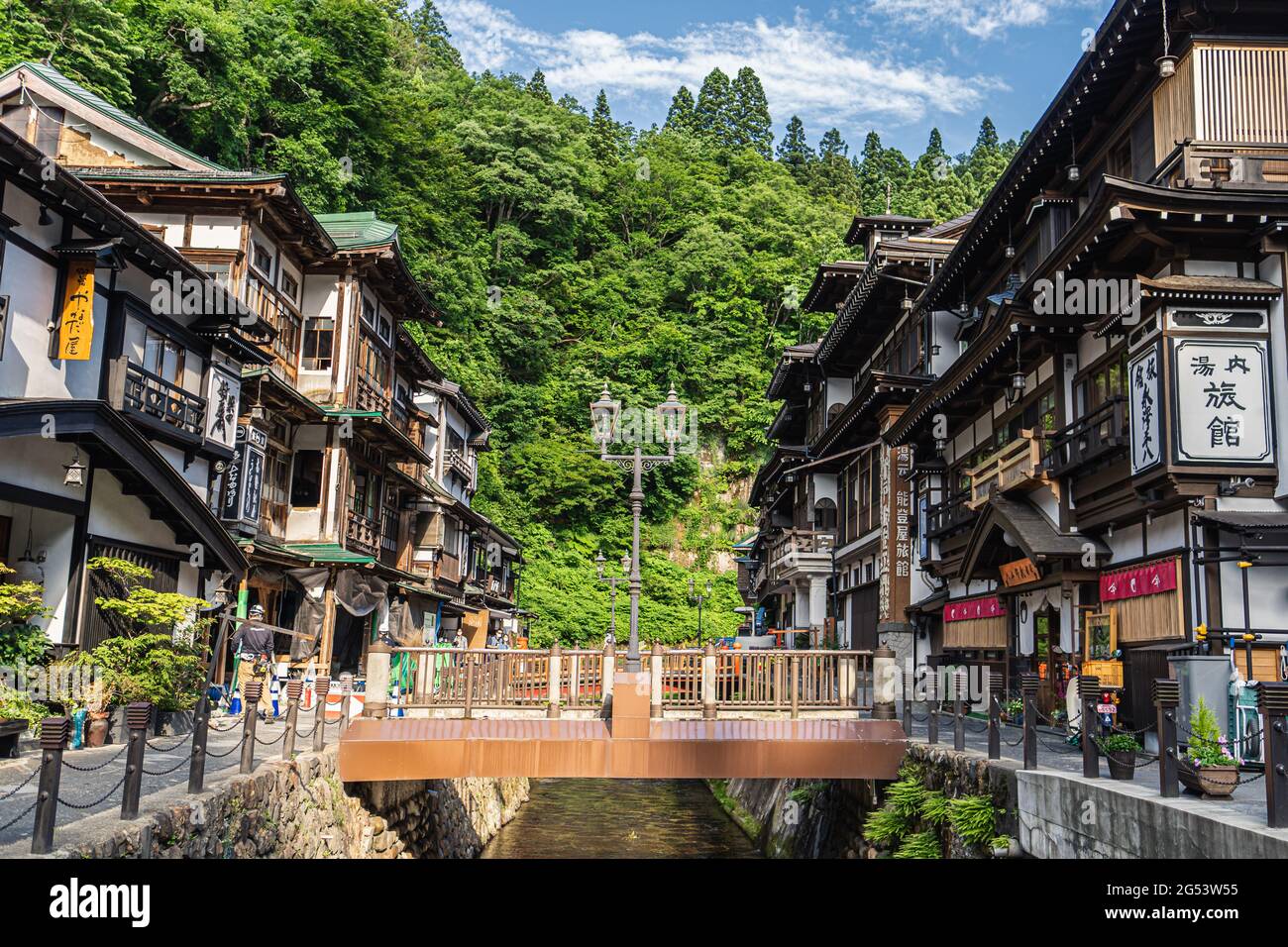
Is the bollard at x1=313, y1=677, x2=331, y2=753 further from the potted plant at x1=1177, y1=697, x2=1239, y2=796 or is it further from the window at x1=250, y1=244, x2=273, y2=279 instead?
the window at x1=250, y1=244, x2=273, y2=279

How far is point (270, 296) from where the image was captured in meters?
28.4

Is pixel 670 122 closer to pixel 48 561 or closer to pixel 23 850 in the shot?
pixel 48 561

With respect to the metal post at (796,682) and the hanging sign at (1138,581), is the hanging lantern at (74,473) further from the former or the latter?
the hanging sign at (1138,581)

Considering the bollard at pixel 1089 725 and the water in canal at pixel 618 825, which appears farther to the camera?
the water in canal at pixel 618 825

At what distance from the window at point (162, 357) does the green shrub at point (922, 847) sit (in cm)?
1660

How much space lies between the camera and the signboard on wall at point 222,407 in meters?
21.9

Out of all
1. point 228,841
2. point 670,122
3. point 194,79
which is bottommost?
point 228,841

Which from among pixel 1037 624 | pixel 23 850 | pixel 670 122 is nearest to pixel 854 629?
pixel 1037 624

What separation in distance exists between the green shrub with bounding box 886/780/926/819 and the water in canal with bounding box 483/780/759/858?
9238 millimetres

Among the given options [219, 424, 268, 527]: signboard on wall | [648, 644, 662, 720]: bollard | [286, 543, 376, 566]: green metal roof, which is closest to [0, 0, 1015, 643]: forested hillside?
[286, 543, 376, 566]: green metal roof

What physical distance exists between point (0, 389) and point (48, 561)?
3129mm

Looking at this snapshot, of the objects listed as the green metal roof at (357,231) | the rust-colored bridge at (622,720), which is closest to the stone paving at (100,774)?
the rust-colored bridge at (622,720)

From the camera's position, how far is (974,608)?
79.3 feet

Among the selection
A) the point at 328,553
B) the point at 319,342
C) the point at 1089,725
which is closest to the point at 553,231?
the point at 319,342
